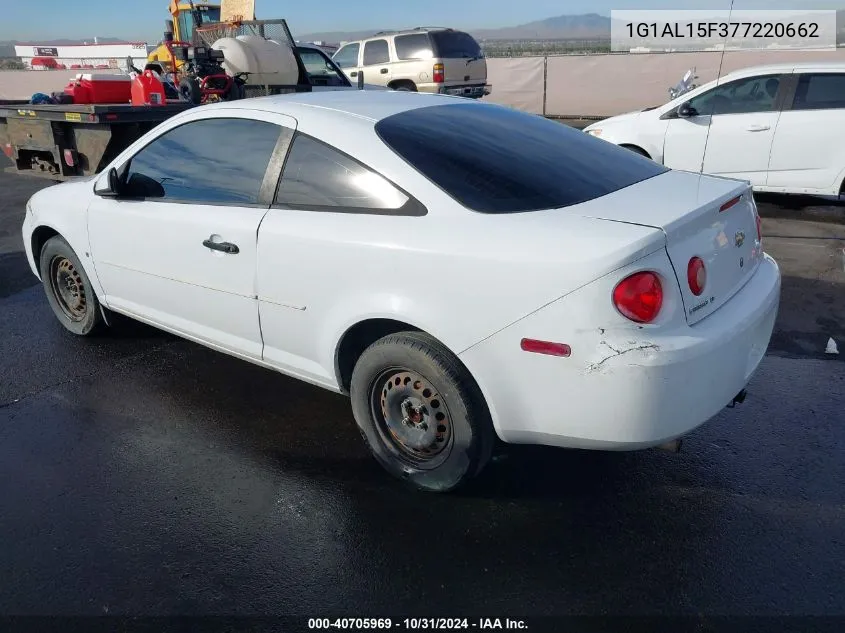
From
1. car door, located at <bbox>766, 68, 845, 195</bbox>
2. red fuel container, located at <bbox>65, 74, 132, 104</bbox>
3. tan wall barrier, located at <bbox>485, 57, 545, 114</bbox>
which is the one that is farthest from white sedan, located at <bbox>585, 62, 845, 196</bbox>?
tan wall barrier, located at <bbox>485, 57, 545, 114</bbox>

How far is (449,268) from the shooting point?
2707 millimetres

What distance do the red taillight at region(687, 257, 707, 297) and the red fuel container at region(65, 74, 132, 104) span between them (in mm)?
9636

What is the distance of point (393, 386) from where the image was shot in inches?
121

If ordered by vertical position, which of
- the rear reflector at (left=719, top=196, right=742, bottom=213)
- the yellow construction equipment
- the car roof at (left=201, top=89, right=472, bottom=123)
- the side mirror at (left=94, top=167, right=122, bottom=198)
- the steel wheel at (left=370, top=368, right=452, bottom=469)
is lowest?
the steel wheel at (left=370, top=368, right=452, bottom=469)

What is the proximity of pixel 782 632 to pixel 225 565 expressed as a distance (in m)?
1.96

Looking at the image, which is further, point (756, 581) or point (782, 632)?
point (756, 581)

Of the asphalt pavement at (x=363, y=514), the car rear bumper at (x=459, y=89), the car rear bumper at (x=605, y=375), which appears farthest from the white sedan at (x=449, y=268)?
the car rear bumper at (x=459, y=89)

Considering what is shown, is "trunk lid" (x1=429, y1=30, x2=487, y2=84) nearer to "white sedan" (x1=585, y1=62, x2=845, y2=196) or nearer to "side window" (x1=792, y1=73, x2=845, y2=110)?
"white sedan" (x1=585, y1=62, x2=845, y2=196)

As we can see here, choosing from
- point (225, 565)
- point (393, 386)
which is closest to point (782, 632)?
point (393, 386)

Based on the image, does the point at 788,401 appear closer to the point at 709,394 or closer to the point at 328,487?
the point at 709,394

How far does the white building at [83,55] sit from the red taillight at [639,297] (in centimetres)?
3476

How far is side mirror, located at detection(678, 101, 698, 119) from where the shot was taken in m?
8.28

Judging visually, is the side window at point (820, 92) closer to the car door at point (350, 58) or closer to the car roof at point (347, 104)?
the car roof at point (347, 104)

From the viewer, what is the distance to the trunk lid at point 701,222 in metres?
2.61
